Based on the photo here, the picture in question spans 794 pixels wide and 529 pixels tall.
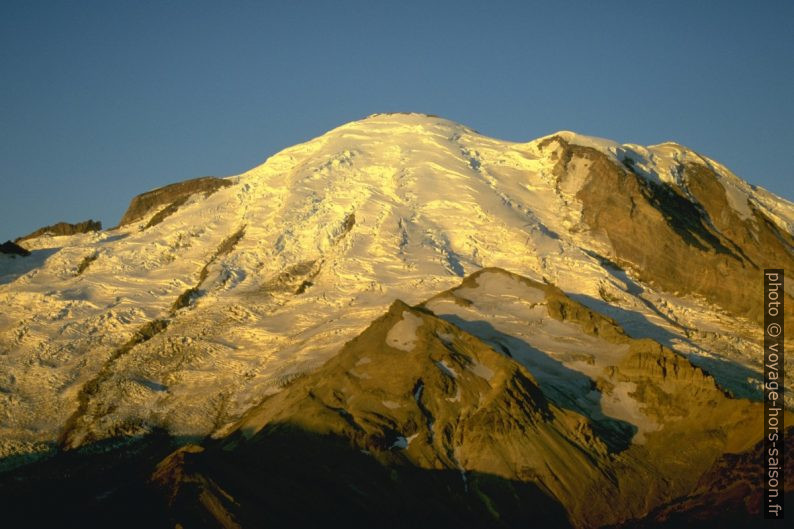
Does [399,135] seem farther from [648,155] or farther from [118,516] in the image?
[118,516]

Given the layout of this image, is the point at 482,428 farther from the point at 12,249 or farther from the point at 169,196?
the point at 169,196

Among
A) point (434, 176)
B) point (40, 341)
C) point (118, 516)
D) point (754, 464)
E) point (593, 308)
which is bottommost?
point (118, 516)

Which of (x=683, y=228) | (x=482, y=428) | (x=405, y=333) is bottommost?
(x=482, y=428)

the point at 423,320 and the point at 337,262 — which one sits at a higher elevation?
the point at 337,262

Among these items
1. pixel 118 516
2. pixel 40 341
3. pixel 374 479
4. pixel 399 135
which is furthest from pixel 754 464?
pixel 399 135

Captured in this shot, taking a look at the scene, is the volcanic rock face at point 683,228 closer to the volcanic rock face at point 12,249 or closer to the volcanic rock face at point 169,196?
the volcanic rock face at point 169,196

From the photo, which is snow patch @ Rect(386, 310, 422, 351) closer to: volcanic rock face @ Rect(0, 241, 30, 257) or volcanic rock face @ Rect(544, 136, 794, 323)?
volcanic rock face @ Rect(544, 136, 794, 323)

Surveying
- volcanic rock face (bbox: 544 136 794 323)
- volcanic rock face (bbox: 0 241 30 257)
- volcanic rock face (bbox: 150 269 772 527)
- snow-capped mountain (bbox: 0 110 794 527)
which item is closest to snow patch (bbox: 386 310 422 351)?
volcanic rock face (bbox: 150 269 772 527)

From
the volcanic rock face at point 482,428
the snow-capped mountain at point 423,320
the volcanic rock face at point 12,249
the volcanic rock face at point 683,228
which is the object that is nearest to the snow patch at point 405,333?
the volcanic rock face at point 482,428

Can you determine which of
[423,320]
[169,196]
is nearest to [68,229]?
[169,196]
